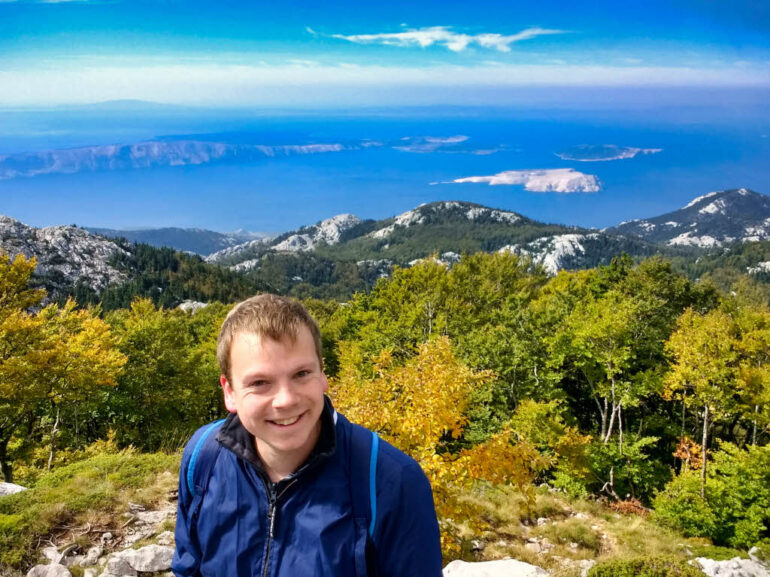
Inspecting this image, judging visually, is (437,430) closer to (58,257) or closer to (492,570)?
(492,570)

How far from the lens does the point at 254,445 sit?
2965 millimetres

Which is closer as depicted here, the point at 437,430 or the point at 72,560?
the point at 437,430

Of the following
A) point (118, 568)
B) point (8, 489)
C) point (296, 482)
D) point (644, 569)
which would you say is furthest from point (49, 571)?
point (644, 569)

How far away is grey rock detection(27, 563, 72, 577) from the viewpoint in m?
7.45

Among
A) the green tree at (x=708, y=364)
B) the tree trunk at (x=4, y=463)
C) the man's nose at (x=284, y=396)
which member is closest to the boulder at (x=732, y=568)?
the green tree at (x=708, y=364)

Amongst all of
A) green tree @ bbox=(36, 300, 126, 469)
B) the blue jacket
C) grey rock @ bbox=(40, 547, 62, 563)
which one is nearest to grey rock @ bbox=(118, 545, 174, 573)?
grey rock @ bbox=(40, 547, 62, 563)

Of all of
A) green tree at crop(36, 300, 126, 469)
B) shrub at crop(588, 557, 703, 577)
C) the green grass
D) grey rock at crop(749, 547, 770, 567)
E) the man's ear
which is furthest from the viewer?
green tree at crop(36, 300, 126, 469)

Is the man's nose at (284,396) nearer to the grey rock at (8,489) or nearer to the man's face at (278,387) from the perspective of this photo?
the man's face at (278,387)

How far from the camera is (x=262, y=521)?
2818mm

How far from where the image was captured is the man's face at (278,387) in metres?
2.65

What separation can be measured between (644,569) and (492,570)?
2.69m

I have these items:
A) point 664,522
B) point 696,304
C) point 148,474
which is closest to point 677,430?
point 664,522

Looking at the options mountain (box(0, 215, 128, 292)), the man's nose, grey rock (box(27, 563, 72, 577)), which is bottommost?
mountain (box(0, 215, 128, 292))

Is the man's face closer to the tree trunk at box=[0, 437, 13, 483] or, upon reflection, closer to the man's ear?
the man's ear
